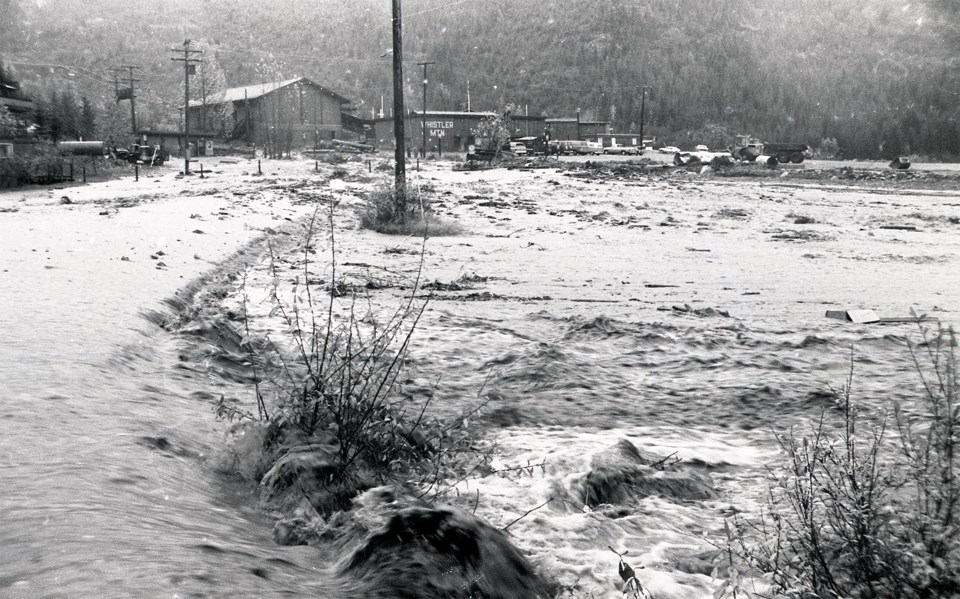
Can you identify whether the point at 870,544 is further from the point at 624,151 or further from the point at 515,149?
the point at 624,151

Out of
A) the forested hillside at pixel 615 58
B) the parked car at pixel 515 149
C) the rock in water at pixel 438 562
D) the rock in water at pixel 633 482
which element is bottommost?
the rock in water at pixel 633 482

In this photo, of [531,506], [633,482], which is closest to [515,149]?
[633,482]

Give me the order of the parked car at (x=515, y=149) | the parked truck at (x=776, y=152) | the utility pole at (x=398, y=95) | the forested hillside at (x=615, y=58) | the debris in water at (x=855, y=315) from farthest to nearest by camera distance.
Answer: the forested hillside at (x=615, y=58), the parked car at (x=515, y=149), the parked truck at (x=776, y=152), the utility pole at (x=398, y=95), the debris in water at (x=855, y=315)

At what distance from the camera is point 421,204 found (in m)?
16.1

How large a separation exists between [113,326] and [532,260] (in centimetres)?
698

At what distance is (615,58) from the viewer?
499 ft

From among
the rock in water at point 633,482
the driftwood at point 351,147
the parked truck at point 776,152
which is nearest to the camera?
the rock in water at point 633,482

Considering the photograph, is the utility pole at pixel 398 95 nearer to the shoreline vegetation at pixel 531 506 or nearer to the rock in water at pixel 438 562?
the shoreline vegetation at pixel 531 506

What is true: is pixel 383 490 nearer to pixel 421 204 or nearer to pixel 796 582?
pixel 796 582

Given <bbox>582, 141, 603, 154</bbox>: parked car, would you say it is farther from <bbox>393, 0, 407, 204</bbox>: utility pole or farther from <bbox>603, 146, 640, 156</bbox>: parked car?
<bbox>393, 0, 407, 204</bbox>: utility pole

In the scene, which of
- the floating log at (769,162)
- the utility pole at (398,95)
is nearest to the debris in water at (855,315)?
the utility pole at (398,95)

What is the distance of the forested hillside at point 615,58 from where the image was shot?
116m

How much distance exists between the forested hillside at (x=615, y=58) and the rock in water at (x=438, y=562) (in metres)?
92.5

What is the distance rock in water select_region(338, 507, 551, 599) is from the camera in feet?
9.07
